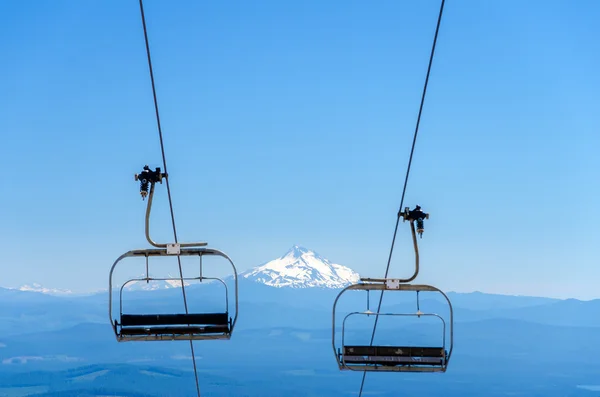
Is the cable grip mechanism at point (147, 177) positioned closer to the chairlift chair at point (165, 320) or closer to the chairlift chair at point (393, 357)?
the chairlift chair at point (165, 320)

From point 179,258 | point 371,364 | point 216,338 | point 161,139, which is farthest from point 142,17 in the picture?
point 371,364

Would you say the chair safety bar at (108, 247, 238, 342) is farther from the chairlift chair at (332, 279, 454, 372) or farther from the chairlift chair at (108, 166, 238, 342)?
the chairlift chair at (332, 279, 454, 372)

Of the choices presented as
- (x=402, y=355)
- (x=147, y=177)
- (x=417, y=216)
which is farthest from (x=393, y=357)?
(x=147, y=177)

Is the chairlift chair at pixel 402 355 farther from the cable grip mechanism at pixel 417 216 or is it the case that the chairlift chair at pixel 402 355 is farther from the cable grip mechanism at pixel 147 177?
the cable grip mechanism at pixel 147 177

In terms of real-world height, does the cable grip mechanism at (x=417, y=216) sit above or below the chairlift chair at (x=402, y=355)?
above

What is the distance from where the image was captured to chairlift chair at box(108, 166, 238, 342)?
12.1m

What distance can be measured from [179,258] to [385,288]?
273cm

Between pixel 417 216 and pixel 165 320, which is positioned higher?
pixel 417 216

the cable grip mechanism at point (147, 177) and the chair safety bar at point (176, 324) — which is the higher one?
the cable grip mechanism at point (147, 177)

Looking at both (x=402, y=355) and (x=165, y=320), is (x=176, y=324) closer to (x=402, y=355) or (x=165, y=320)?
(x=165, y=320)

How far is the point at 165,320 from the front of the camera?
1313cm

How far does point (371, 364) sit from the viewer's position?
42.0 ft

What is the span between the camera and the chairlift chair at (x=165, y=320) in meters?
12.1

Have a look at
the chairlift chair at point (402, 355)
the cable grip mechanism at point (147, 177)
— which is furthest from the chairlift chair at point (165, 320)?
the chairlift chair at point (402, 355)
